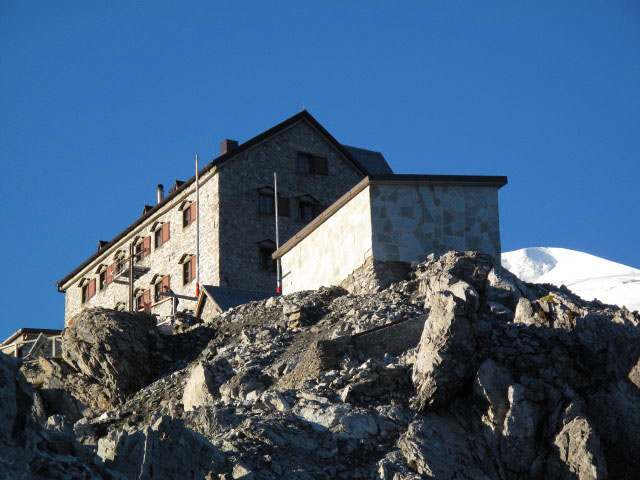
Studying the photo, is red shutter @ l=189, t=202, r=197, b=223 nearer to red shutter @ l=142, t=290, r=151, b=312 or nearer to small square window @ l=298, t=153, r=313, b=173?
red shutter @ l=142, t=290, r=151, b=312

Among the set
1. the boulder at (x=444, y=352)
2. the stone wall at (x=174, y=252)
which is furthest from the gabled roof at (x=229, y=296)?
the boulder at (x=444, y=352)

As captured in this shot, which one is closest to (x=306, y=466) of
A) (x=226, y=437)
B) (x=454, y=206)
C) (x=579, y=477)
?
(x=226, y=437)

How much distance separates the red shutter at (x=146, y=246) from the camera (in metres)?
58.6

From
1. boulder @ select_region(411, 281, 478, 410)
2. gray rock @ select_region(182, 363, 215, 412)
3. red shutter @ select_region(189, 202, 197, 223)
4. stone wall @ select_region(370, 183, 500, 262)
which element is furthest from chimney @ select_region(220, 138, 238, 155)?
boulder @ select_region(411, 281, 478, 410)

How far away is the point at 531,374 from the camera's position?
2281cm

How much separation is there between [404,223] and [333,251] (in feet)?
10.0

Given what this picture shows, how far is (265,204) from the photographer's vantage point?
52.6 m

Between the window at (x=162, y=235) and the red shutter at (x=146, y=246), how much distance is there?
91 centimetres

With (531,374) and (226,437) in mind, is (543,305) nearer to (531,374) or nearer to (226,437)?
(531,374)

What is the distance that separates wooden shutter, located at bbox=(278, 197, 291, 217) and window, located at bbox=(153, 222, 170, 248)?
7.06 metres

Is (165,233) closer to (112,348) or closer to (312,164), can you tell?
(312,164)

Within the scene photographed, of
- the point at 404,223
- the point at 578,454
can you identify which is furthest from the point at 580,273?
the point at 578,454

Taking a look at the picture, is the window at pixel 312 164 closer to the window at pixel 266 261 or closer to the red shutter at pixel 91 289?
the window at pixel 266 261

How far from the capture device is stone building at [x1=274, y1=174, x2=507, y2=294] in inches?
1219
